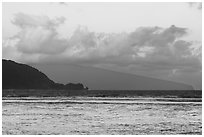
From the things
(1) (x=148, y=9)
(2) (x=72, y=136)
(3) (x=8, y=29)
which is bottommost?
(2) (x=72, y=136)

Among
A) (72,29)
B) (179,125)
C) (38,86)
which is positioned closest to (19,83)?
(38,86)

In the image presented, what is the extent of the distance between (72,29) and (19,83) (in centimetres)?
7344

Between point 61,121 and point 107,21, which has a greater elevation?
point 107,21

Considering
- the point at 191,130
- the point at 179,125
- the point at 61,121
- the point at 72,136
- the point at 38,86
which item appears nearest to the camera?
the point at 72,136

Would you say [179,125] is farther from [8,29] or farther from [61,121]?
[8,29]

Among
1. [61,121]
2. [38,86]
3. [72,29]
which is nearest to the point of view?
[61,121]

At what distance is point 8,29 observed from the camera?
89.1 ft

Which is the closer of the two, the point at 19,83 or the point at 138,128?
the point at 138,128

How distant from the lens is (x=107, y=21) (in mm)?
26453

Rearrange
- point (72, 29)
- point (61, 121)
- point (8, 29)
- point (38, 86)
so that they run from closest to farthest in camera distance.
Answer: point (61, 121)
point (8, 29)
point (72, 29)
point (38, 86)

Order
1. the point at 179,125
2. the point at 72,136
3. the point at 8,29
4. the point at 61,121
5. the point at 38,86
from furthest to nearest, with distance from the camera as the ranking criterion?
the point at 38,86, the point at 8,29, the point at 61,121, the point at 179,125, the point at 72,136

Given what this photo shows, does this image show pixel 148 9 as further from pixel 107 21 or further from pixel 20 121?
pixel 20 121

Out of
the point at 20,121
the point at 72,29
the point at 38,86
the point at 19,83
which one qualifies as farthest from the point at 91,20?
the point at 38,86

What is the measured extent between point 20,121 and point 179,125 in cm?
946
